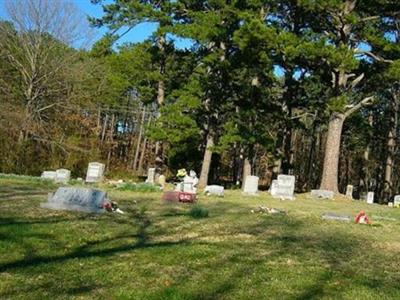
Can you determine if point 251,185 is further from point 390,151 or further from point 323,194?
point 390,151

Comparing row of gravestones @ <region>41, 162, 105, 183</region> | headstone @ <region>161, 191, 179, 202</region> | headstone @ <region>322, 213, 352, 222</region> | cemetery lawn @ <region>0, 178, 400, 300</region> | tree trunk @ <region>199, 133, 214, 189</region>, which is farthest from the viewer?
tree trunk @ <region>199, 133, 214, 189</region>

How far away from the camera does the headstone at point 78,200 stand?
12.4 meters

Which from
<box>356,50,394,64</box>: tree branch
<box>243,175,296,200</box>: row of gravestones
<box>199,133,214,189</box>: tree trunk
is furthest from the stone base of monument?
<box>199,133,214,189</box>: tree trunk

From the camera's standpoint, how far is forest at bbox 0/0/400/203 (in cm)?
2667

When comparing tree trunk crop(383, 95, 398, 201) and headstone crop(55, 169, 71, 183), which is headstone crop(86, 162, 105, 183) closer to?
headstone crop(55, 169, 71, 183)

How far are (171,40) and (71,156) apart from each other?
11.2 meters

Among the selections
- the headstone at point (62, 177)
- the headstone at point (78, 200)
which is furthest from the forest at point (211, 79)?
the headstone at point (78, 200)

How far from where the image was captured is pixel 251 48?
87.1 feet

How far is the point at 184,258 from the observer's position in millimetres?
7914

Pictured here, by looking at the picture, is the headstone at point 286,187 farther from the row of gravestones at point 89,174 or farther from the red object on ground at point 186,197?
the row of gravestones at point 89,174

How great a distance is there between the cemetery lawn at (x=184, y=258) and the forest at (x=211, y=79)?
1484 cm

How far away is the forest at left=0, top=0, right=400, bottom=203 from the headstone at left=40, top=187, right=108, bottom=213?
46.9 feet

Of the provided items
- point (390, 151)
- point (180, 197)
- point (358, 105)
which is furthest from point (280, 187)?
point (390, 151)

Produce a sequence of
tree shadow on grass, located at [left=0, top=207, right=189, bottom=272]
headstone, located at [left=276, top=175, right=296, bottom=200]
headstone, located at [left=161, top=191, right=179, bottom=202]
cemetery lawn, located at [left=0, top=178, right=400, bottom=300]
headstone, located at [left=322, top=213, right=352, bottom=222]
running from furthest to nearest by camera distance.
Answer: headstone, located at [left=276, top=175, right=296, bottom=200] → headstone, located at [left=161, top=191, right=179, bottom=202] → headstone, located at [left=322, top=213, right=352, bottom=222] → tree shadow on grass, located at [left=0, top=207, right=189, bottom=272] → cemetery lawn, located at [left=0, top=178, right=400, bottom=300]
